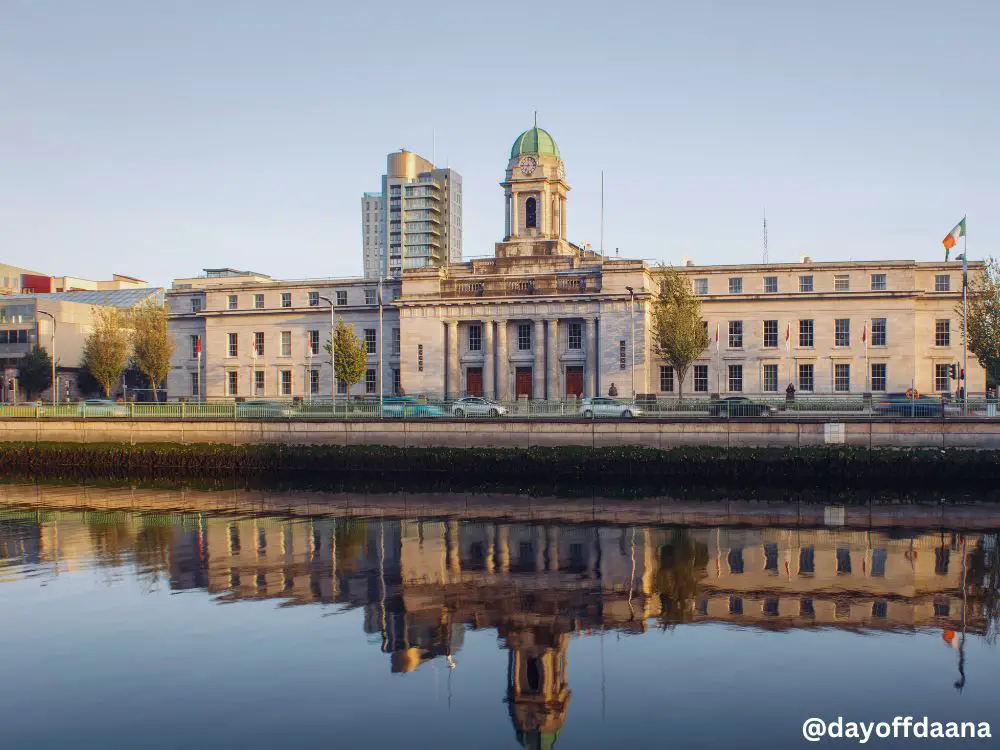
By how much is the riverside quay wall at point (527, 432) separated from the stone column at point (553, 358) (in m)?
22.9

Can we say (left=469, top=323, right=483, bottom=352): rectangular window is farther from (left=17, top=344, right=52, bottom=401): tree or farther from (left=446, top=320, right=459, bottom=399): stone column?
(left=17, top=344, right=52, bottom=401): tree

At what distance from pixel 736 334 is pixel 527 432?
102ft

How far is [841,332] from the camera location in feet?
235

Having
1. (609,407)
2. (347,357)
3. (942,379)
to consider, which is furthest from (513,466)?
(942,379)

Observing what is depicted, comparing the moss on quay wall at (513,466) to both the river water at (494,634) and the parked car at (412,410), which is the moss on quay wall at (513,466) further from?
the river water at (494,634)

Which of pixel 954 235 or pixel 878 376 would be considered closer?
pixel 954 235

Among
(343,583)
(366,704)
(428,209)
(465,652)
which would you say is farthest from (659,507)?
(428,209)

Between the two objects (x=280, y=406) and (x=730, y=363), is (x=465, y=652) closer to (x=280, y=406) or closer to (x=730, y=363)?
(x=280, y=406)

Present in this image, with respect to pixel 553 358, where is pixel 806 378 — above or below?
below

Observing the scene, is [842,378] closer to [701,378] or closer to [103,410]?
[701,378]

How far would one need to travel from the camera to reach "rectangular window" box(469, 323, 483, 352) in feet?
247

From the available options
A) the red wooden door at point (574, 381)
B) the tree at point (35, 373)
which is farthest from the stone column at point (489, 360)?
the tree at point (35, 373)

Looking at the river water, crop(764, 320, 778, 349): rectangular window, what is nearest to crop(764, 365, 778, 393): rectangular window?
crop(764, 320, 778, 349): rectangular window

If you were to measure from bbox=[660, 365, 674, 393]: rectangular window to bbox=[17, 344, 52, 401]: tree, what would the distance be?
5914 centimetres
